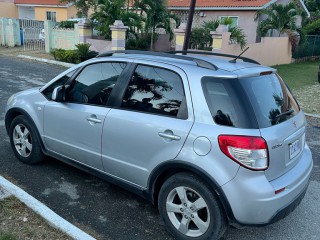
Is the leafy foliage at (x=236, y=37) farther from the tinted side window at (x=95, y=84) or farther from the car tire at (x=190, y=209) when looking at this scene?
the car tire at (x=190, y=209)

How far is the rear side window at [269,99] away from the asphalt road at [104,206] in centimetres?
118

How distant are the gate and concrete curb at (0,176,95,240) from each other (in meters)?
17.5

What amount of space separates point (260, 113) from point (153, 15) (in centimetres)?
1364

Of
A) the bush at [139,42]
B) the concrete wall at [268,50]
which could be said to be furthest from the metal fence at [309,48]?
the bush at [139,42]

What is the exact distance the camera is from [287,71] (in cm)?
1642

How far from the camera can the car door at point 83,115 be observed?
371 centimetres

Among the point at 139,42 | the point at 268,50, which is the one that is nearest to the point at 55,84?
the point at 139,42

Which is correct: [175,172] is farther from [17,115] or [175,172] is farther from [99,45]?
[99,45]

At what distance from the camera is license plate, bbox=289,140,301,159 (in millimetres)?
3150

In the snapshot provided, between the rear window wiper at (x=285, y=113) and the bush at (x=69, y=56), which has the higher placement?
the rear window wiper at (x=285, y=113)

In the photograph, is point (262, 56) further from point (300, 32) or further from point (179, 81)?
point (179, 81)

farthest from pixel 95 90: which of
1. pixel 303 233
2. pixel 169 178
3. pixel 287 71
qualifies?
pixel 287 71

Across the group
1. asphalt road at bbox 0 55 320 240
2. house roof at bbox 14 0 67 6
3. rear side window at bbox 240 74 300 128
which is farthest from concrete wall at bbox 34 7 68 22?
rear side window at bbox 240 74 300 128

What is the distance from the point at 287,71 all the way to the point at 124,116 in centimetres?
1463
